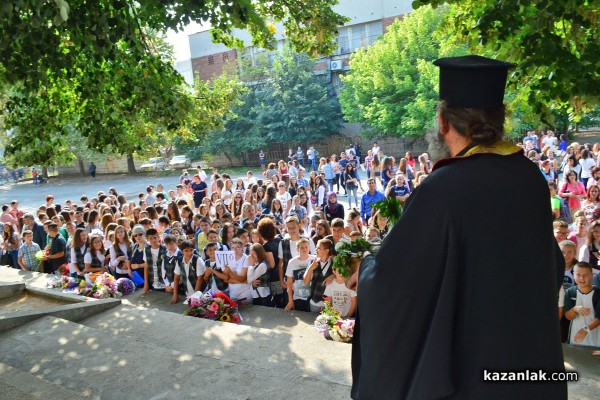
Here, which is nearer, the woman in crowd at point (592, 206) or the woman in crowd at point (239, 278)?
the woman in crowd at point (239, 278)

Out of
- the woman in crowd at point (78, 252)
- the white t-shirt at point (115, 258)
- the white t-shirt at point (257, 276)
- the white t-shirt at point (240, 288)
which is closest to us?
the white t-shirt at point (257, 276)

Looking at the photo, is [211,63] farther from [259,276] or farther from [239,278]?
[259,276]

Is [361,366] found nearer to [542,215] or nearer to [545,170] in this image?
[542,215]

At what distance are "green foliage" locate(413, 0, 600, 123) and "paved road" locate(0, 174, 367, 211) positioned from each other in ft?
82.5

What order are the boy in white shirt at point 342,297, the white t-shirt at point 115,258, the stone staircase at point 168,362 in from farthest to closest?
the white t-shirt at point 115,258, the boy in white shirt at point 342,297, the stone staircase at point 168,362

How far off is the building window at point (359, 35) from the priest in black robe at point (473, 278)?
40.0m

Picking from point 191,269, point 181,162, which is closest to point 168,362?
point 191,269

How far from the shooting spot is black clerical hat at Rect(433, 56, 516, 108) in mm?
2332

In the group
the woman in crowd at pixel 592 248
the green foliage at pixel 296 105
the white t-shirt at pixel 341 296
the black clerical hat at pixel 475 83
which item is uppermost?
the green foliage at pixel 296 105

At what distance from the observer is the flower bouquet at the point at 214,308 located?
755 cm

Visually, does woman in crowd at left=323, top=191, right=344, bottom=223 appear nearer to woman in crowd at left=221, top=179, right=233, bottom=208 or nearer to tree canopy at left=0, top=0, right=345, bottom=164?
tree canopy at left=0, top=0, right=345, bottom=164

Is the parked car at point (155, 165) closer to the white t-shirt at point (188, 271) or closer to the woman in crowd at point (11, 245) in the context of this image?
the woman in crowd at point (11, 245)

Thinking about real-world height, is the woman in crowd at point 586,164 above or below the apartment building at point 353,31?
below

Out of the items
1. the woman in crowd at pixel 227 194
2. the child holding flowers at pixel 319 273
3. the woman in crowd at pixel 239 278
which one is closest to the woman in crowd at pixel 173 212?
the woman in crowd at pixel 227 194
